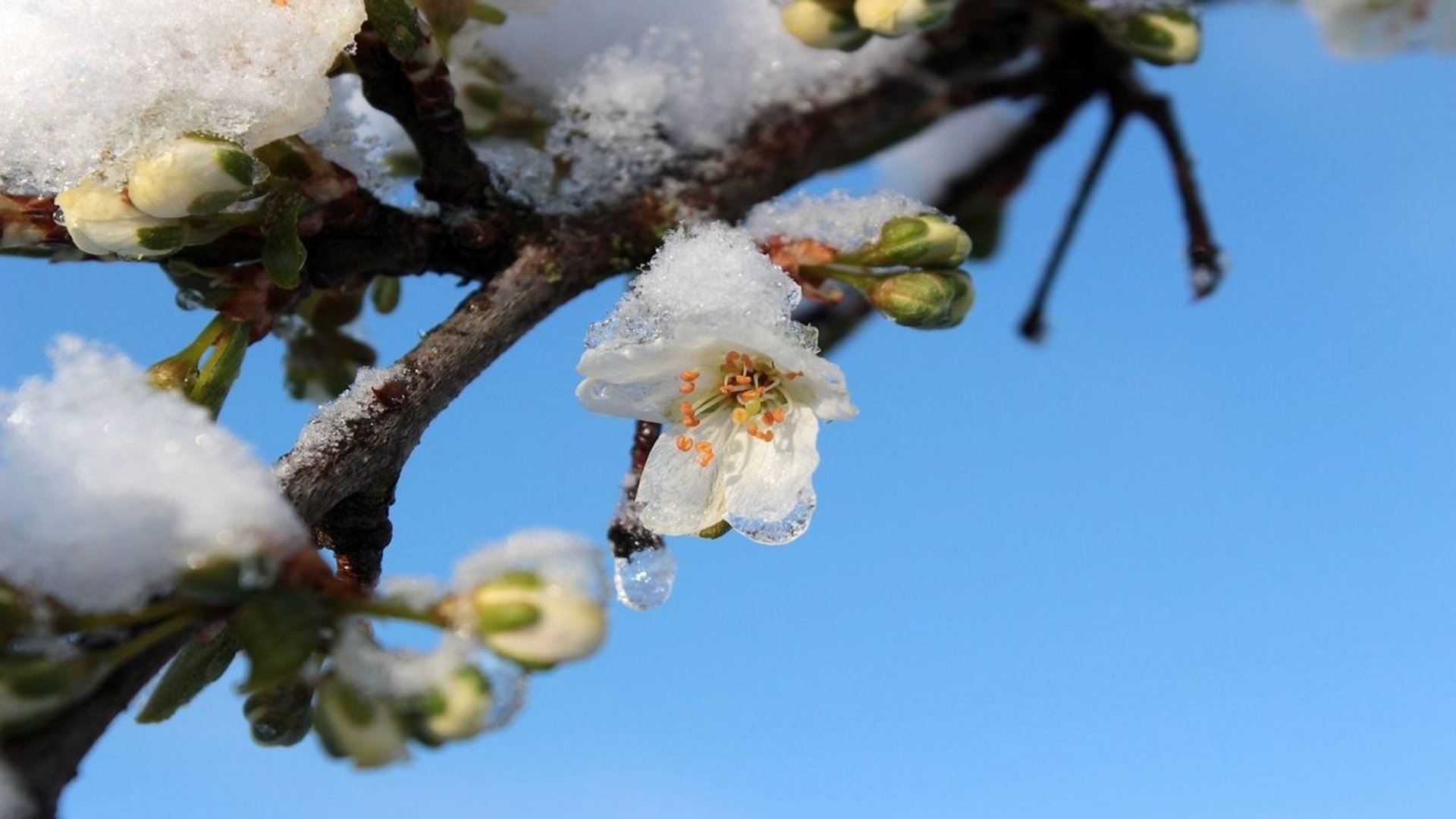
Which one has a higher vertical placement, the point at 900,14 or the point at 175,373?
the point at 900,14

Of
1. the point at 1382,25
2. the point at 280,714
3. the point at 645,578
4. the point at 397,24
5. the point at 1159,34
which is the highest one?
the point at 1382,25

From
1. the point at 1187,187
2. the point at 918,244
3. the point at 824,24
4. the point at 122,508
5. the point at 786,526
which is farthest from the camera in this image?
the point at 1187,187

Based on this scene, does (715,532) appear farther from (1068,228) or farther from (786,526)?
(1068,228)

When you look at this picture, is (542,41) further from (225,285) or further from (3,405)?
(3,405)

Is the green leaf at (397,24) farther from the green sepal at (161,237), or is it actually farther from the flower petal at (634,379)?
the flower petal at (634,379)

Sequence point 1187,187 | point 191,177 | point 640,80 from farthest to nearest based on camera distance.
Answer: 1. point 1187,187
2. point 640,80
3. point 191,177

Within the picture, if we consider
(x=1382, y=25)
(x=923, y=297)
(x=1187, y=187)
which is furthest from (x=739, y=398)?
(x=1382, y=25)

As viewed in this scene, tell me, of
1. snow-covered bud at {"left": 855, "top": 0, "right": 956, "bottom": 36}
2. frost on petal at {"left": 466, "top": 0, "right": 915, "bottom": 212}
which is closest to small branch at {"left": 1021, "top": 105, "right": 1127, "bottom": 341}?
frost on petal at {"left": 466, "top": 0, "right": 915, "bottom": 212}

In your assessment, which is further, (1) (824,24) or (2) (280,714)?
(1) (824,24)
